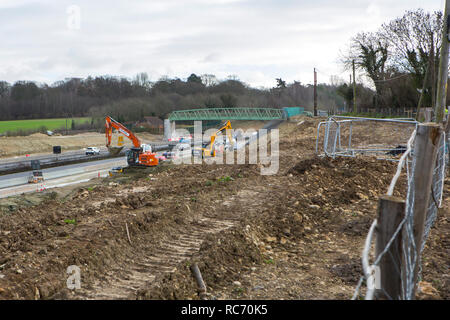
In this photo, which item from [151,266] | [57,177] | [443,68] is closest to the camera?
[151,266]

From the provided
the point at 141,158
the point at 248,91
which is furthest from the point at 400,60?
the point at 248,91

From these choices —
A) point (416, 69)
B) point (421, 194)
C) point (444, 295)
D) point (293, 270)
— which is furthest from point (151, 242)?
point (416, 69)

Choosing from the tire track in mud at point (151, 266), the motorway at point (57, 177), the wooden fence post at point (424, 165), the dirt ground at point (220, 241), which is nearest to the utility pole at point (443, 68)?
the dirt ground at point (220, 241)

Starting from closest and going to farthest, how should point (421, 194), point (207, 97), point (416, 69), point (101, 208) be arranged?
1. point (421, 194)
2. point (101, 208)
3. point (416, 69)
4. point (207, 97)

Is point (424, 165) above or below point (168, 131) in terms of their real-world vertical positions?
above

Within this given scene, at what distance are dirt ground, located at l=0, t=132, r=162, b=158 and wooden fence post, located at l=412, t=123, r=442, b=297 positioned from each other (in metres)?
56.1

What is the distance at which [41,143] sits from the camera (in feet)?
192

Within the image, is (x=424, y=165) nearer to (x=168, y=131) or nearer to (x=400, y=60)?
(x=400, y=60)

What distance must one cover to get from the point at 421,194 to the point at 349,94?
180 feet

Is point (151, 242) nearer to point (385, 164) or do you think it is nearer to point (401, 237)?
point (401, 237)

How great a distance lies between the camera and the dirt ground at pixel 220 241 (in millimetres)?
5871

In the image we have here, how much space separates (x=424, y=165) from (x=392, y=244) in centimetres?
92

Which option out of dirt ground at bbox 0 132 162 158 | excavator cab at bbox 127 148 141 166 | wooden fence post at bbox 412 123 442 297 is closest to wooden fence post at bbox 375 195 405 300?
wooden fence post at bbox 412 123 442 297

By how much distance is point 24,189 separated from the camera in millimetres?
27266
